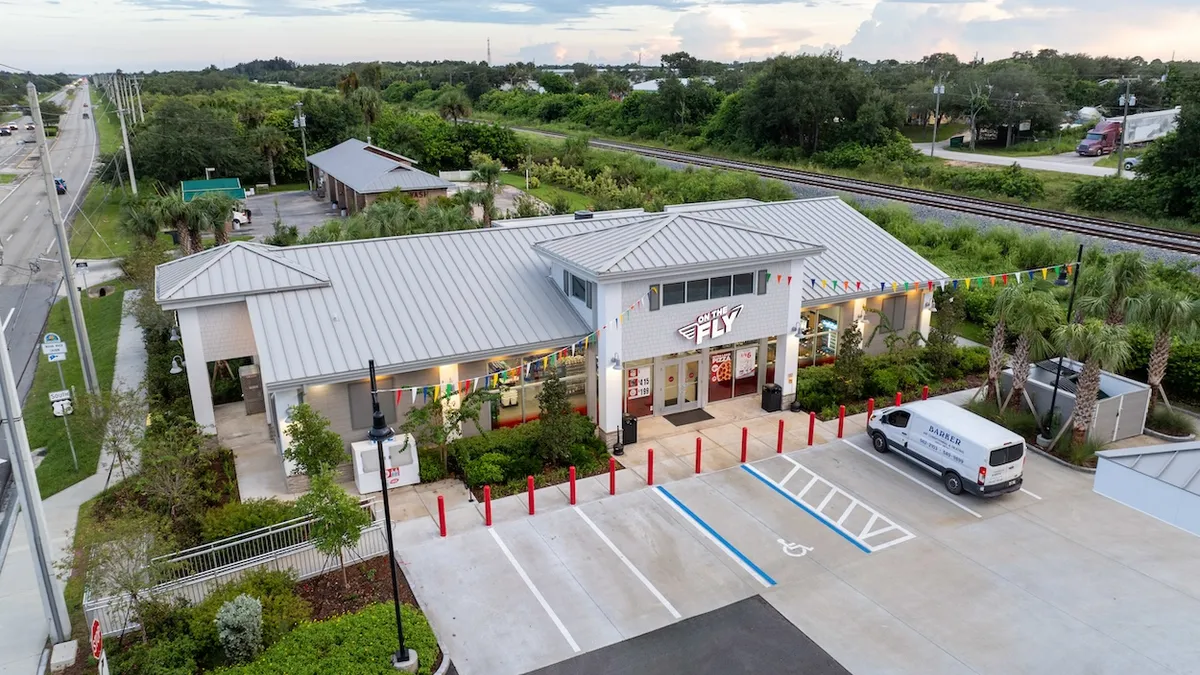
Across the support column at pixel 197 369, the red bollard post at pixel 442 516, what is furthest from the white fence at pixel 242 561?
the support column at pixel 197 369

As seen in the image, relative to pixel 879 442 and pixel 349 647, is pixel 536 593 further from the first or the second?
pixel 879 442

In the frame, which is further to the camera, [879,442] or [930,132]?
[930,132]

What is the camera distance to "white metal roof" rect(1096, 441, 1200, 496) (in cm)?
876

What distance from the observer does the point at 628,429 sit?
2180 centimetres

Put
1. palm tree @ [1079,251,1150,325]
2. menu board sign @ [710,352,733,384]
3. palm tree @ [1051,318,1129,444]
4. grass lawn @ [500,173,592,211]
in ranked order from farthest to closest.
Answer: grass lawn @ [500,173,592,211], menu board sign @ [710,352,733,384], palm tree @ [1079,251,1150,325], palm tree @ [1051,318,1129,444]

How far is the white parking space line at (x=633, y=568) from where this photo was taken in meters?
15.1

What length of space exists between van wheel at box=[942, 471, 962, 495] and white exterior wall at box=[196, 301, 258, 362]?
1839cm

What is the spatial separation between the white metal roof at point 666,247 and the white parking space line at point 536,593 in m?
7.10

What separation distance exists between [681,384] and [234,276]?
43.1ft

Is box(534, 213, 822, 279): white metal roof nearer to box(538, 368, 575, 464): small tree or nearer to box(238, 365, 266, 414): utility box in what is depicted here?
box(538, 368, 575, 464): small tree

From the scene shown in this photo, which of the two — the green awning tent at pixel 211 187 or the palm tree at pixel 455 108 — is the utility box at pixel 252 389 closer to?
the green awning tent at pixel 211 187

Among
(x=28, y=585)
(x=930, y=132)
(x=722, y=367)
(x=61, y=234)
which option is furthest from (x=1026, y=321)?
(x=930, y=132)

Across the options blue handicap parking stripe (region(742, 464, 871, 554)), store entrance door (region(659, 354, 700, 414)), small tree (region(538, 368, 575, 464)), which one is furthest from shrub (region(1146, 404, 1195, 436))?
small tree (region(538, 368, 575, 464))

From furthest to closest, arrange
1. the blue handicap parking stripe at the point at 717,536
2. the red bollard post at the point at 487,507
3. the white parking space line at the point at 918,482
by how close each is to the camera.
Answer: the white parking space line at the point at 918,482 < the red bollard post at the point at 487,507 < the blue handicap parking stripe at the point at 717,536
